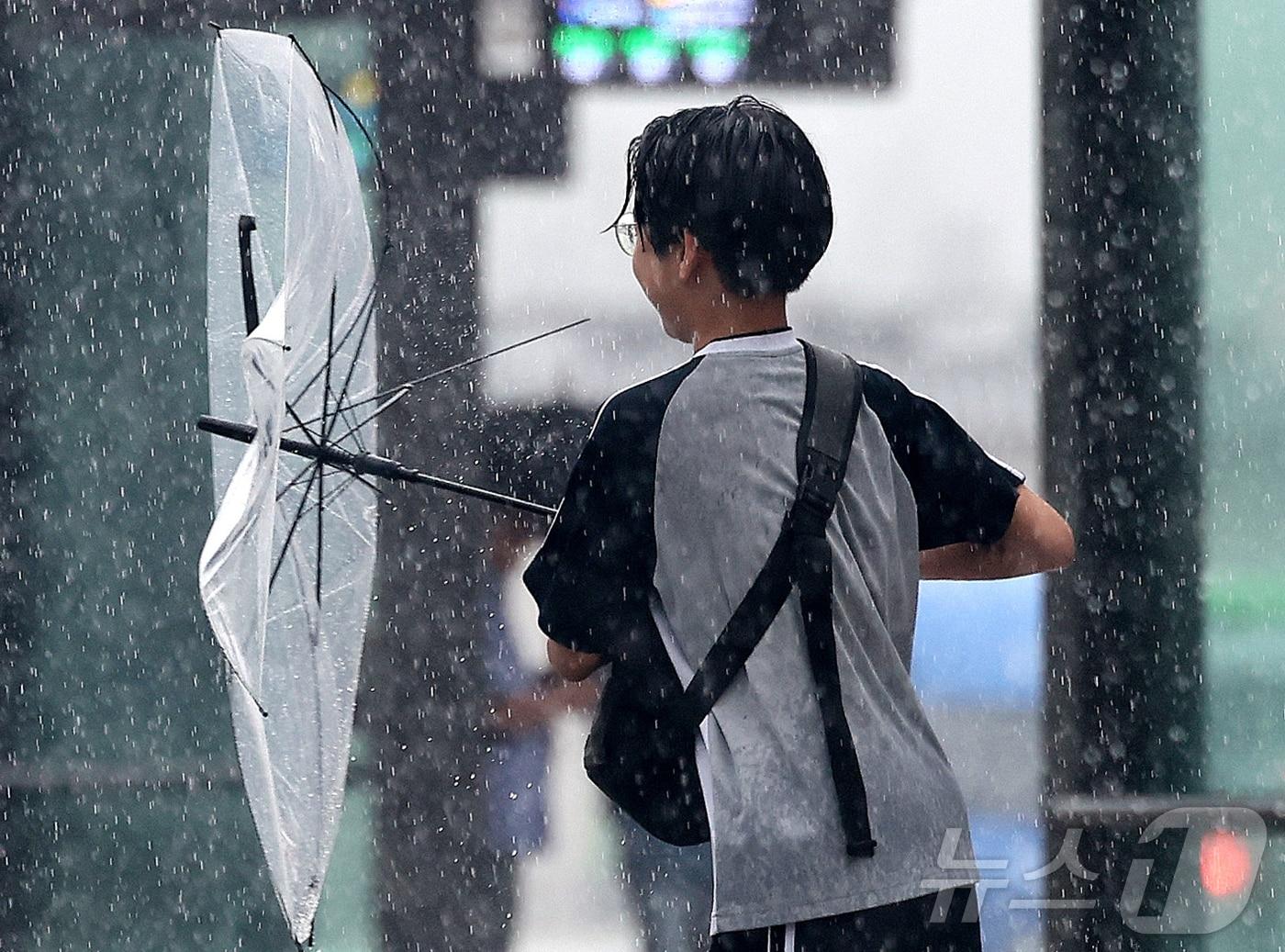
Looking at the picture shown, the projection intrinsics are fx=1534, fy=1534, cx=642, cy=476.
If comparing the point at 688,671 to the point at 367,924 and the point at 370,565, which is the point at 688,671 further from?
the point at 367,924

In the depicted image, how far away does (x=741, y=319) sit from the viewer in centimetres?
176

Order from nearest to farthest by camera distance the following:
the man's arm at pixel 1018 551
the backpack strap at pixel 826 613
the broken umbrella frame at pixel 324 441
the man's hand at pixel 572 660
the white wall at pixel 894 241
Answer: the backpack strap at pixel 826 613 < the man's hand at pixel 572 660 < the man's arm at pixel 1018 551 < the broken umbrella frame at pixel 324 441 < the white wall at pixel 894 241

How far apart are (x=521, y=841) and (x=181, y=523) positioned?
3.58ft

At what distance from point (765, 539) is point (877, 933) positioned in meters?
0.43

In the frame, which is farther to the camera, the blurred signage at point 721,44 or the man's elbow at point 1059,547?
the blurred signage at point 721,44

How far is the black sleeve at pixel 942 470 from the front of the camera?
175 centimetres

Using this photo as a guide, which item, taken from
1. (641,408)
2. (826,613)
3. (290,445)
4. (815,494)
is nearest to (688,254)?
(641,408)

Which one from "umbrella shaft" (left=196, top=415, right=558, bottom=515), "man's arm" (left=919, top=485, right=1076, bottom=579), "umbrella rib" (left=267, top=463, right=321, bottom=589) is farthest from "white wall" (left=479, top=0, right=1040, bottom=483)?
"man's arm" (left=919, top=485, right=1076, bottom=579)

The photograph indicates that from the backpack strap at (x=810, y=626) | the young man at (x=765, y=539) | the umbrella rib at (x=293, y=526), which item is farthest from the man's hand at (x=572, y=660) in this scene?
the umbrella rib at (x=293, y=526)

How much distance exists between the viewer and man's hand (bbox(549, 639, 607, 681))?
1.70m

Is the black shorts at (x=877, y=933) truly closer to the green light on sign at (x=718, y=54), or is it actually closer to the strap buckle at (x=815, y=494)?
the strap buckle at (x=815, y=494)

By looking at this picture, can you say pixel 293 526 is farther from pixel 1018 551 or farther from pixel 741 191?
pixel 1018 551

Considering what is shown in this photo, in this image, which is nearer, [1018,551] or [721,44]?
[1018,551]

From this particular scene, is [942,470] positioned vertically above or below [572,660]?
above
